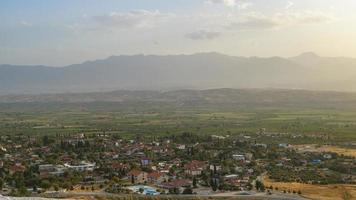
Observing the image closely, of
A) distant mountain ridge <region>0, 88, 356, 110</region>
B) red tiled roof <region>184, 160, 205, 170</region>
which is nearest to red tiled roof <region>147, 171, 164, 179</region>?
red tiled roof <region>184, 160, 205, 170</region>

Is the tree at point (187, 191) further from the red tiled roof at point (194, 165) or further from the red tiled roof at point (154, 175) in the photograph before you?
the red tiled roof at point (194, 165)

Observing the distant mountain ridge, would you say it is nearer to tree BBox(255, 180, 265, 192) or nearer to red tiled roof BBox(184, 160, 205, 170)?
red tiled roof BBox(184, 160, 205, 170)

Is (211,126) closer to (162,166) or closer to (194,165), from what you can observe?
(162,166)

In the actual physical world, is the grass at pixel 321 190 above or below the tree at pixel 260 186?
below

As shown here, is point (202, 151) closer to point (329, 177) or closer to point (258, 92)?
point (329, 177)

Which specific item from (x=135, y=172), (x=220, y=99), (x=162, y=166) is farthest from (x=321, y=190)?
(x=220, y=99)

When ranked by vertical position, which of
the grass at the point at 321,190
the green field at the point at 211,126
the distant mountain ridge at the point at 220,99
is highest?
the distant mountain ridge at the point at 220,99

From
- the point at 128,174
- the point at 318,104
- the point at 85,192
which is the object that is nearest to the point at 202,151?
the point at 128,174

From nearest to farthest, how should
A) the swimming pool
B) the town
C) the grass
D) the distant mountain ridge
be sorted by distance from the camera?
the grass, the swimming pool, the town, the distant mountain ridge

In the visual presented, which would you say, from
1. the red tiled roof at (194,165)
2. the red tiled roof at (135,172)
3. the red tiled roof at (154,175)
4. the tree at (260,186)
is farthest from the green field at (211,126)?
the tree at (260,186)

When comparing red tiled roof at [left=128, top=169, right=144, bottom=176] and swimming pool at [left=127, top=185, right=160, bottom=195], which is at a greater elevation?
red tiled roof at [left=128, top=169, right=144, bottom=176]
